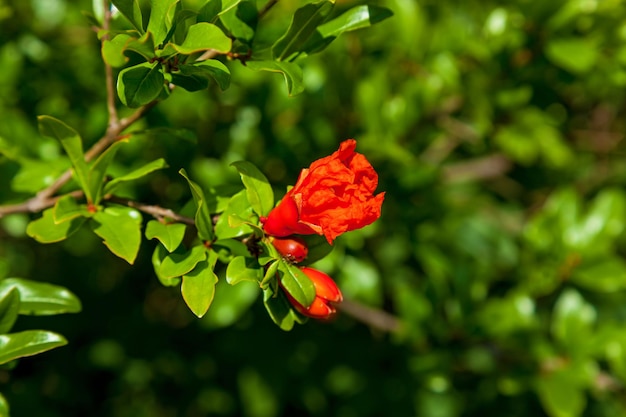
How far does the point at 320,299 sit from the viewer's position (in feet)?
3.10

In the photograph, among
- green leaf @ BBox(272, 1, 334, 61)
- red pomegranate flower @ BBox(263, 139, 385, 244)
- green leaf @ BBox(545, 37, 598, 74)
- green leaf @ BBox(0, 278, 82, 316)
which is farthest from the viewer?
green leaf @ BBox(545, 37, 598, 74)

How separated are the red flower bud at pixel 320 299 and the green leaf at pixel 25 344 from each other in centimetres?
36

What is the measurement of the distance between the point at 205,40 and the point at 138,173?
0.28m

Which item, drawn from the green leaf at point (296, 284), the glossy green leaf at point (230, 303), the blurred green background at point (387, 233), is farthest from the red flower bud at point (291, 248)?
the glossy green leaf at point (230, 303)

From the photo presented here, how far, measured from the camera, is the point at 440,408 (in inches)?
92.0

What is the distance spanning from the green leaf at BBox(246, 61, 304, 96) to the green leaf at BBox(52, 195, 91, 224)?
0.35 meters

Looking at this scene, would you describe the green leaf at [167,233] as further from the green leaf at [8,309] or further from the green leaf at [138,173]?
the green leaf at [8,309]

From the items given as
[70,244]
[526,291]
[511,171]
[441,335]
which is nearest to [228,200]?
[441,335]

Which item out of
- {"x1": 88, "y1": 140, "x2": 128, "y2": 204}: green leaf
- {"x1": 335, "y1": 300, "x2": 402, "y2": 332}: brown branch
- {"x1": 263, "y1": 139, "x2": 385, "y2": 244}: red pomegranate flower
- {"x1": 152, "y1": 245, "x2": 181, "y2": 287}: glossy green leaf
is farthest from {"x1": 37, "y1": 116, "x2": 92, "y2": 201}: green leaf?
{"x1": 335, "y1": 300, "x2": 402, "y2": 332}: brown branch

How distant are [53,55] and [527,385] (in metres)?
1.53

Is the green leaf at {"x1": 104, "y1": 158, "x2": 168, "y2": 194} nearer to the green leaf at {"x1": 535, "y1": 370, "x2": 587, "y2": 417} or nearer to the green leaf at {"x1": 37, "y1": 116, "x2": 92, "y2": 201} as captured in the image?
the green leaf at {"x1": 37, "y1": 116, "x2": 92, "y2": 201}

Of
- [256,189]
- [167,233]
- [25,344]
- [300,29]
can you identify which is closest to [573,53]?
[300,29]

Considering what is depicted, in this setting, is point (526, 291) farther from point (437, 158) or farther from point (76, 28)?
point (76, 28)

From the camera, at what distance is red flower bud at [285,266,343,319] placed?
0.94 meters
